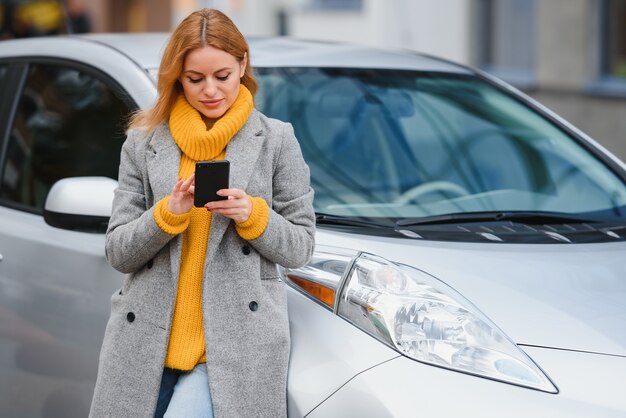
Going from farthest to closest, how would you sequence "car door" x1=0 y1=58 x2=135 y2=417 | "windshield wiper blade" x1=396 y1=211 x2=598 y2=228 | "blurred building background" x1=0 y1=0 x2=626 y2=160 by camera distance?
"blurred building background" x1=0 y1=0 x2=626 y2=160 < "car door" x1=0 y1=58 x2=135 y2=417 < "windshield wiper blade" x1=396 y1=211 x2=598 y2=228

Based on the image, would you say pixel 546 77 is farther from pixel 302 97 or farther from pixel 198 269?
pixel 198 269

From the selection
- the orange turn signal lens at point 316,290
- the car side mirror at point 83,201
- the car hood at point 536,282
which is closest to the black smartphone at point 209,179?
the orange turn signal lens at point 316,290

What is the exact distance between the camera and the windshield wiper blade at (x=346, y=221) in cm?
307

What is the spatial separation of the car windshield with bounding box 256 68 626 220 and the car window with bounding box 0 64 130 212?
1.80 feet

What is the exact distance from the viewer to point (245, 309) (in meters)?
2.64

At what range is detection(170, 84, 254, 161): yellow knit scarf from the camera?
8.63ft

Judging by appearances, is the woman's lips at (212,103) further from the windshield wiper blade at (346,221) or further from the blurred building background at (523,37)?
the blurred building background at (523,37)

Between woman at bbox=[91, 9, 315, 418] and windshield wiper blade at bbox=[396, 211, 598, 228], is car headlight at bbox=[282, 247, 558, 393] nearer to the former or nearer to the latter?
woman at bbox=[91, 9, 315, 418]

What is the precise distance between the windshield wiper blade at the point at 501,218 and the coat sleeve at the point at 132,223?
790 millimetres

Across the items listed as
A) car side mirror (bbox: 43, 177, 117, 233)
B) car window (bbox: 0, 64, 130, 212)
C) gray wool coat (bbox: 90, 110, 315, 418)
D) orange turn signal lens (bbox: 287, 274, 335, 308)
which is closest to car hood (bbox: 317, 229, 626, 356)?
orange turn signal lens (bbox: 287, 274, 335, 308)

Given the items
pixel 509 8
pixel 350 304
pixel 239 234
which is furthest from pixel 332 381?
pixel 509 8

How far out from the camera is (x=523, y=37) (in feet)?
42.4

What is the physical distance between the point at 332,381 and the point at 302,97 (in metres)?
1.27

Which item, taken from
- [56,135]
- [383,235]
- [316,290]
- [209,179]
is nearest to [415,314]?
[316,290]
